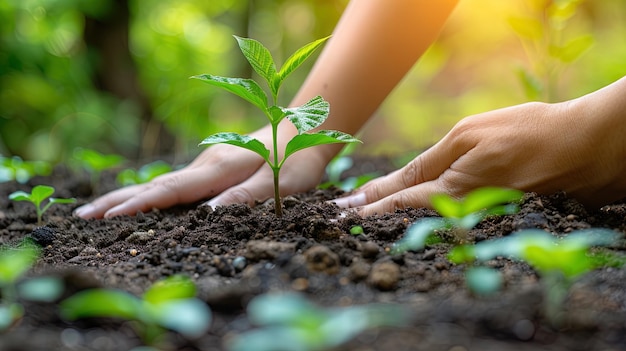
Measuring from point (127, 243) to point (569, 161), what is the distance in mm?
970

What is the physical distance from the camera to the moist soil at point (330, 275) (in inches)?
Answer: 28.9

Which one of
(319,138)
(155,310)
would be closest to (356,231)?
(319,138)

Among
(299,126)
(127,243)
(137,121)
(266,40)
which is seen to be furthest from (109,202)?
(266,40)

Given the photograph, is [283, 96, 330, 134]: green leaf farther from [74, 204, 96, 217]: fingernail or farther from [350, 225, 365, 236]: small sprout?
[74, 204, 96, 217]: fingernail

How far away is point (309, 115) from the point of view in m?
1.09

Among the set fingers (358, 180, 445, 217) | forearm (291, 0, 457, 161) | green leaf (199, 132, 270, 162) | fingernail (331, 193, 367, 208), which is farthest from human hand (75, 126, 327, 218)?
green leaf (199, 132, 270, 162)

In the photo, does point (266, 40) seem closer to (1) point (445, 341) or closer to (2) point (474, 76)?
Answer: (2) point (474, 76)

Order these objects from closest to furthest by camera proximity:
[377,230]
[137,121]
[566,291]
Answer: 1. [566,291]
2. [377,230]
3. [137,121]

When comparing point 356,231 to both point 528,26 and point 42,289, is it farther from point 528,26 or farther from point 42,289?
point 528,26

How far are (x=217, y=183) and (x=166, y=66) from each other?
2725mm

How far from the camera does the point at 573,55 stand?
2.25 m

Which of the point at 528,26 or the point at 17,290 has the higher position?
the point at 528,26

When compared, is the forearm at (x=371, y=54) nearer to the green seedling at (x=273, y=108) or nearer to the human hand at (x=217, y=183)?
the human hand at (x=217, y=183)

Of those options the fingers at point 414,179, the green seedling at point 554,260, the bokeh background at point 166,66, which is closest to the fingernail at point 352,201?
the fingers at point 414,179
